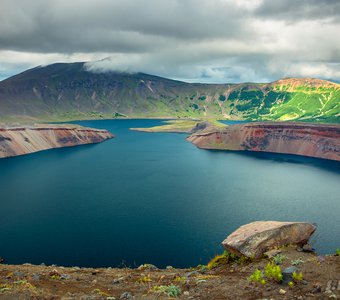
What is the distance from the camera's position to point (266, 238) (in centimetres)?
3475

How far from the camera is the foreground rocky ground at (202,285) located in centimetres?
2336

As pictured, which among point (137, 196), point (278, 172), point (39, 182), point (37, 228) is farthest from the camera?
point (278, 172)

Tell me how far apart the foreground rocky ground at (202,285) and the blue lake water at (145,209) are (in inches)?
1563

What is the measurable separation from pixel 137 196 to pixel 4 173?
86.8 m

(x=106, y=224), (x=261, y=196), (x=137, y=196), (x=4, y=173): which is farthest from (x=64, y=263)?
(x=4, y=173)

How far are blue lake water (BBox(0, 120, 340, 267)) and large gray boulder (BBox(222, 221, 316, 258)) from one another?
115ft

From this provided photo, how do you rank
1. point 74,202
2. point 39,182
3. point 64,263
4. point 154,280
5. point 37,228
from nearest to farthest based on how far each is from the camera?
point 154,280 → point 64,263 → point 37,228 → point 74,202 → point 39,182

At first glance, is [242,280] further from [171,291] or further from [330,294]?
[330,294]

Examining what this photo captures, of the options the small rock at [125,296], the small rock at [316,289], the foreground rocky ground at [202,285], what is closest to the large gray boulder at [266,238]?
the foreground rocky ground at [202,285]

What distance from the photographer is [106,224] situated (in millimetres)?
95188

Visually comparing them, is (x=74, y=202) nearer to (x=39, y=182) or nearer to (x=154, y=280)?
(x=39, y=182)

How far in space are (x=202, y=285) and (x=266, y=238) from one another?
1081cm

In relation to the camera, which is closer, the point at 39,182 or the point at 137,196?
the point at 137,196

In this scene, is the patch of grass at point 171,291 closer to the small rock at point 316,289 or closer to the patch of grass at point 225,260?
the small rock at point 316,289
